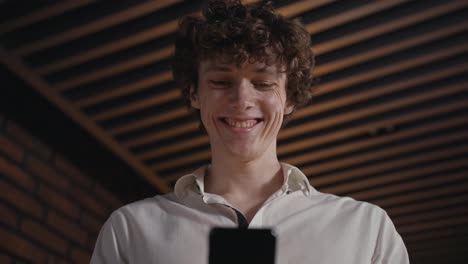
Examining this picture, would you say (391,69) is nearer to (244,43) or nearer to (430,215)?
(430,215)

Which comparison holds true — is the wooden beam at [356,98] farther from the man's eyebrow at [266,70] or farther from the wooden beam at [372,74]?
the man's eyebrow at [266,70]

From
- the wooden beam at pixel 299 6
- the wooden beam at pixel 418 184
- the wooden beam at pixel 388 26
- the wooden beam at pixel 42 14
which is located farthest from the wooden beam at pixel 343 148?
the wooden beam at pixel 42 14

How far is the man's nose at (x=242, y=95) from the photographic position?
1530 mm

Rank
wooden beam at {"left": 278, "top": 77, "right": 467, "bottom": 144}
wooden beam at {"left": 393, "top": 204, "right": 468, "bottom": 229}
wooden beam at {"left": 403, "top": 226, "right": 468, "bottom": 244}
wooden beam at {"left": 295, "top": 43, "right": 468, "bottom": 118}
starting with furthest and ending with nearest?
wooden beam at {"left": 403, "top": 226, "right": 468, "bottom": 244}, wooden beam at {"left": 393, "top": 204, "right": 468, "bottom": 229}, wooden beam at {"left": 278, "top": 77, "right": 467, "bottom": 144}, wooden beam at {"left": 295, "top": 43, "right": 468, "bottom": 118}

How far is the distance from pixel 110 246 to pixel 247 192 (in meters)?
0.34

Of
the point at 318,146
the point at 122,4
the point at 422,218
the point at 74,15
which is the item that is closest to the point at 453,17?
the point at 318,146

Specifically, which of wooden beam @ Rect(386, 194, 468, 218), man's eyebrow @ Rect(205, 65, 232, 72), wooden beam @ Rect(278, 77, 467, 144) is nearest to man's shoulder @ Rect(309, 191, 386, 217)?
man's eyebrow @ Rect(205, 65, 232, 72)

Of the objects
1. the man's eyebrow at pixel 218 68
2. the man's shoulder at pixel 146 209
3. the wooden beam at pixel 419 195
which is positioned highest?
the man's eyebrow at pixel 218 68

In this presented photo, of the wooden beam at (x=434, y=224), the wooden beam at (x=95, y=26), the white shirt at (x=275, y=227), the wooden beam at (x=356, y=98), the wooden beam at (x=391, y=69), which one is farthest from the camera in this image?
the wooden beam at (x=434, y=224)

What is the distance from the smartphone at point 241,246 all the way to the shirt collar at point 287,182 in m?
1.06

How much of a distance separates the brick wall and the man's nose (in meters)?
2.43

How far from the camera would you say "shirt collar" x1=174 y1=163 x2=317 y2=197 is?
1680mm

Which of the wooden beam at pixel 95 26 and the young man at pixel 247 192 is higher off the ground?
the wooden beam at pixel 95 26

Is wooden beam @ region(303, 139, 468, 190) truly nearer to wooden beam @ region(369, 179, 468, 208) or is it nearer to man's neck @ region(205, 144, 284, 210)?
wooden beam @ region(369, 179, 468, 208)
